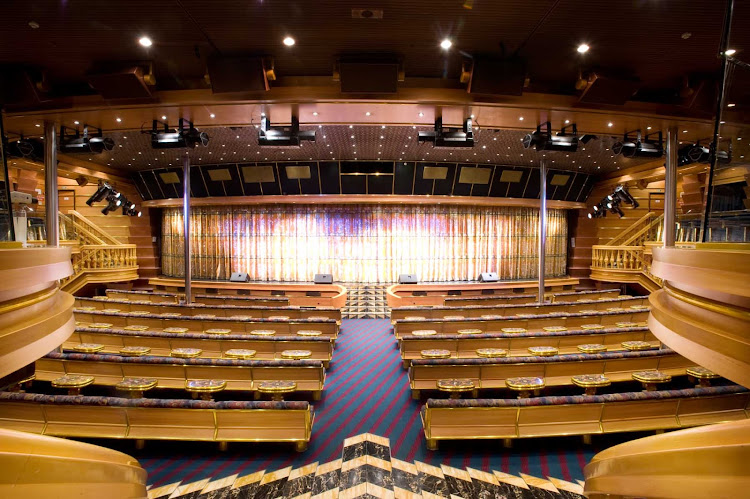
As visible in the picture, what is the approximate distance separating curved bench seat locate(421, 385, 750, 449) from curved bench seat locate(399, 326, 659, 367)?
2.06m

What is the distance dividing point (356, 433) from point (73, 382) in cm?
435

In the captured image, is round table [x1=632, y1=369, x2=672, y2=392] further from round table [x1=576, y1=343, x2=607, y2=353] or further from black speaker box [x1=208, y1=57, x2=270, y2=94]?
black speaker box [x1=208, y1=57, x2=270, y2=94]

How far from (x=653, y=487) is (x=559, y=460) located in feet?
12.5

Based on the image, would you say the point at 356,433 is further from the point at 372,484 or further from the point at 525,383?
the point at 525,383

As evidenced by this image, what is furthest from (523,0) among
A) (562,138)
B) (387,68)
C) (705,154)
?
(705,154)

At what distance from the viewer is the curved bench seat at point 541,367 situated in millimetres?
5477

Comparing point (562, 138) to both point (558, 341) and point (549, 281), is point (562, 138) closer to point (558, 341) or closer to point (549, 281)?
point (558, 341)

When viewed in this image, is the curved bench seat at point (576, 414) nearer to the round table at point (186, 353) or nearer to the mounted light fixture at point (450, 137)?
the round table at point (186, 353)

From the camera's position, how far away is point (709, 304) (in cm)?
146

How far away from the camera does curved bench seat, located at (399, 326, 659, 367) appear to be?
21.8 ft

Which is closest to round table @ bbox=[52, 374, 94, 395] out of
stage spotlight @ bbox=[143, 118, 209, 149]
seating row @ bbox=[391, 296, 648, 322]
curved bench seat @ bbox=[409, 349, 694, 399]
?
stage spotlight @ bbox=[143, 118, 209, 149]

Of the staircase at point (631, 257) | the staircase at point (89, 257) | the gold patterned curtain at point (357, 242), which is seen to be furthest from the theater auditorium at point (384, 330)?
the gold patterned curtain at point (357, 242)

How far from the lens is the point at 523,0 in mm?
4160

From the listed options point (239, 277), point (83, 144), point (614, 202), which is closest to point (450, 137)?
point (83, 144)
